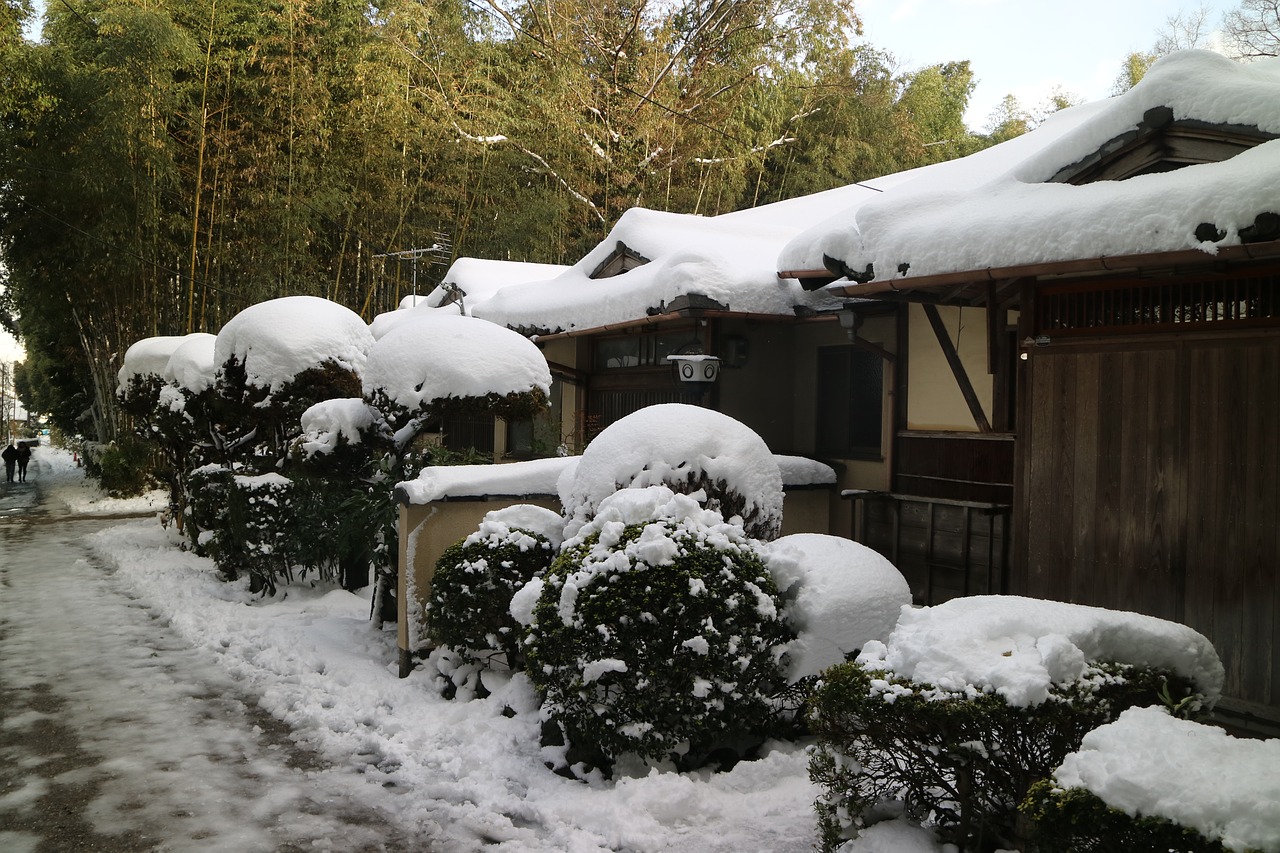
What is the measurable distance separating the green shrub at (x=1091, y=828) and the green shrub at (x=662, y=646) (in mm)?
2019

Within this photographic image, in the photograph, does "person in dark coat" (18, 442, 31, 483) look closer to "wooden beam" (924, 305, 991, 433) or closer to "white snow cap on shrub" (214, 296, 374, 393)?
"white snow cap on shrub" (214, 296, 374, 393)

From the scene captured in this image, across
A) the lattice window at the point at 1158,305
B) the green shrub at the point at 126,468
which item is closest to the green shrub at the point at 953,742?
the lattice window at the point at 1158,305

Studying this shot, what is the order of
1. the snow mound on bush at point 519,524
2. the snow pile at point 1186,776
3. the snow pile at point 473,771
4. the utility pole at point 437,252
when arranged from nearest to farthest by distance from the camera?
the snow pile at point 1186,776 → the snow pile at point 473,771 → the snow mound on bush at point 519,524 → the utility pole at point 437,252

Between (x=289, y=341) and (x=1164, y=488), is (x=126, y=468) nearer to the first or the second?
(x=289, y=341)

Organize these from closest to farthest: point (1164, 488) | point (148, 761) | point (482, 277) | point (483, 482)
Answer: point (1164, 488), point (148, 761), point (483, 482), point (482, 277)

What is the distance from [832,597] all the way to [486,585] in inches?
92.4

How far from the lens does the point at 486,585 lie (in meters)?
6.17

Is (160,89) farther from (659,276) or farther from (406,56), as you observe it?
(659,276)

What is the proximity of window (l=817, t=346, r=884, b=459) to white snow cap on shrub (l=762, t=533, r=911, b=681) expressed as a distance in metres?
4.39

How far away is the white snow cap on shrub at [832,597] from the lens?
4867mm

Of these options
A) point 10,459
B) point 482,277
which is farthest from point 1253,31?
point 10,459

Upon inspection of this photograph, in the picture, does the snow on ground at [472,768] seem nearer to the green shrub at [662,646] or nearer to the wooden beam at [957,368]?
the green shrub at [662,646]

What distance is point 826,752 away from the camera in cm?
381

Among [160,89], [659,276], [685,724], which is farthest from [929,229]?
[160,89]
